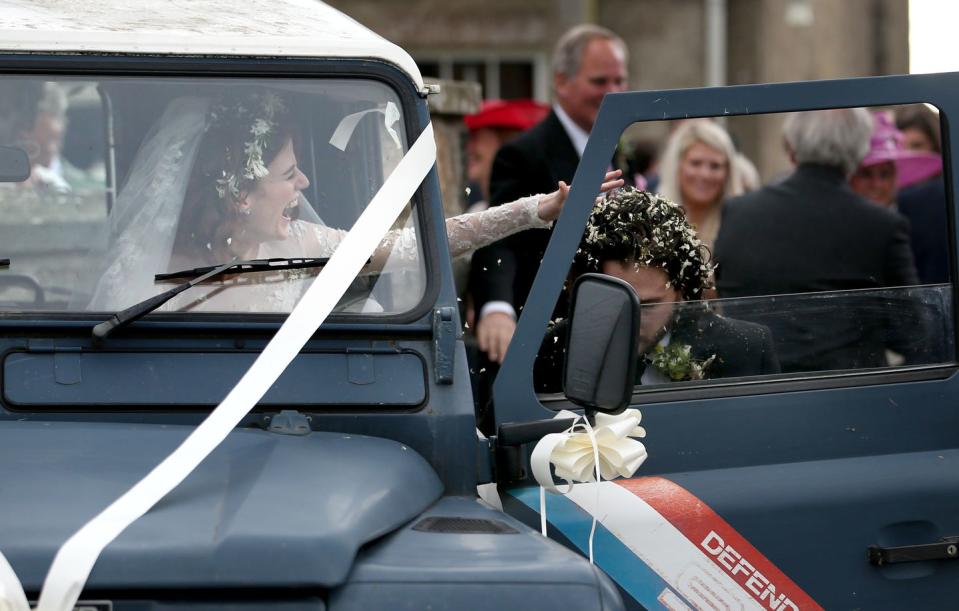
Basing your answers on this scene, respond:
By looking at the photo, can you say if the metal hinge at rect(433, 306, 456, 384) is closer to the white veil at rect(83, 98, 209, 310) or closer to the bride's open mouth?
the bride's open mouth

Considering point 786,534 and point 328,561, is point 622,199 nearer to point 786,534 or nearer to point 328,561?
point 786,534

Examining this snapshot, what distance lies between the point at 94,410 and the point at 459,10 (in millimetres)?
11860

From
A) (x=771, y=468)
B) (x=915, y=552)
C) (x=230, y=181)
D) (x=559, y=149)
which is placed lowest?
(x=915, y=552)

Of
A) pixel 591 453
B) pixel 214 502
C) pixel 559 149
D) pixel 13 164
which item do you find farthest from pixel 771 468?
pixel 559 149

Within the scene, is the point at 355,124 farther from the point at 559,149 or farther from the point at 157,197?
the point at 559,149

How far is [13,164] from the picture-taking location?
2969mm

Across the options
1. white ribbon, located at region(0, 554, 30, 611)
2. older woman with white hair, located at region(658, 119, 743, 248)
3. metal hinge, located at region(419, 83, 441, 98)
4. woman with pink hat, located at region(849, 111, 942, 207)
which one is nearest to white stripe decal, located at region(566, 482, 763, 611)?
metal hinge, located at region(419, 83, 441, 98)

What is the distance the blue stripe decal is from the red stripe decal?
0.37ft

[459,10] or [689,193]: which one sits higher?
[459,10]

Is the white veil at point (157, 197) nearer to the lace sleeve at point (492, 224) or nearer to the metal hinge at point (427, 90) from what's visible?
the metal hinge at point (427, 90)

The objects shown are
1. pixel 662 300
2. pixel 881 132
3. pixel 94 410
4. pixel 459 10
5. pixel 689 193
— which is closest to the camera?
pixel 94 410

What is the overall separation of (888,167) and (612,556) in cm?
474

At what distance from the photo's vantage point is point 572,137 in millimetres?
5551

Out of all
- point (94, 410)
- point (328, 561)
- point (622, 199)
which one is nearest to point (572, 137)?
point (622, 199)
